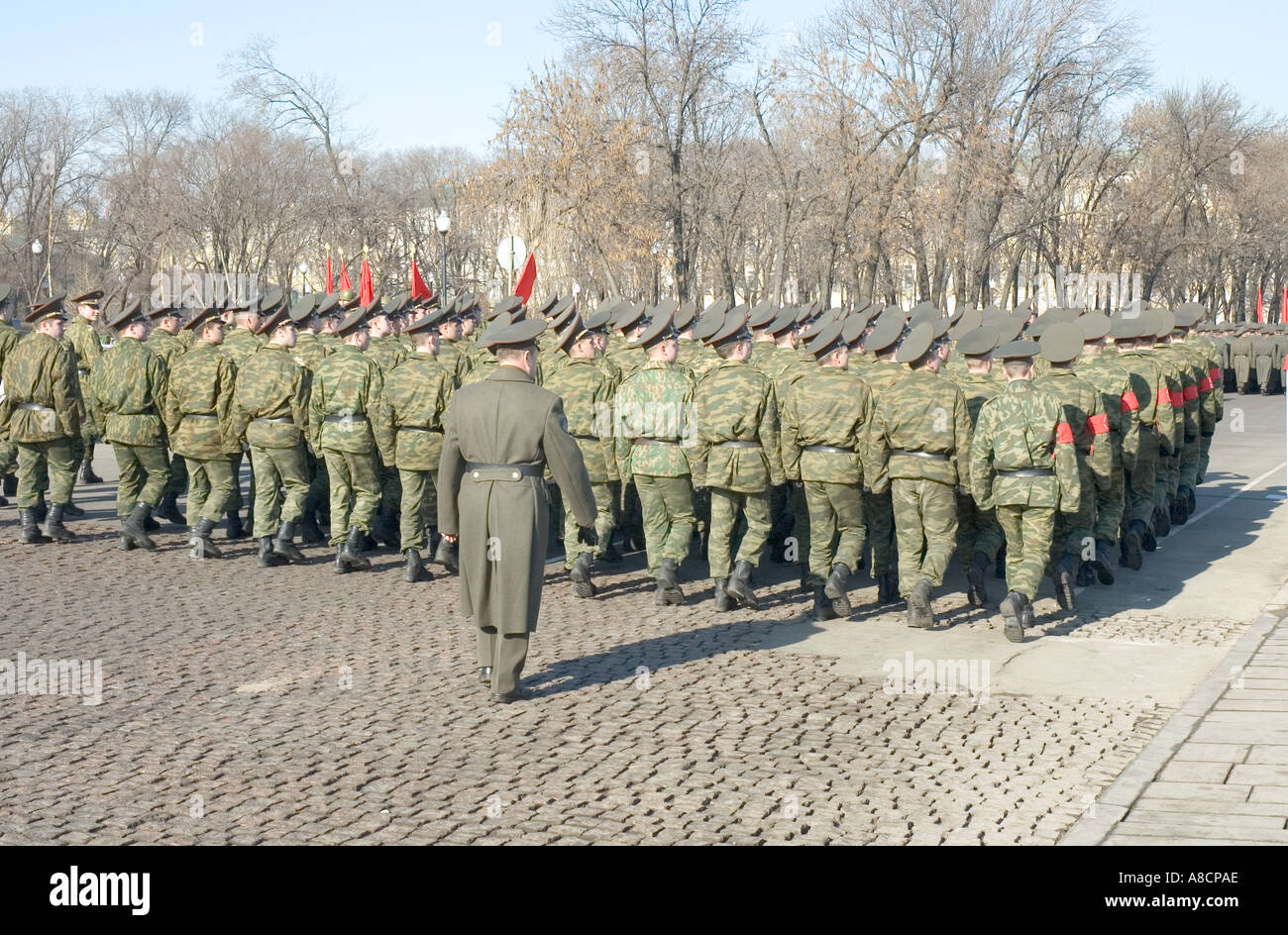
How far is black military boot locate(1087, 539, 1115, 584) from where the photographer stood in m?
11.3

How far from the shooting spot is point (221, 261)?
55531 mm

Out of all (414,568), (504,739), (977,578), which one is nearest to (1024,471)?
(977,578)

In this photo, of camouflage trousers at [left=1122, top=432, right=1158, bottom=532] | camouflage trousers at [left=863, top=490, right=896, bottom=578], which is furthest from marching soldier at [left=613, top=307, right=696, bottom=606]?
camouflage trousers at [left=1122, top=432, right=1158, bottom=532]

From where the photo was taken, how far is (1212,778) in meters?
6.42

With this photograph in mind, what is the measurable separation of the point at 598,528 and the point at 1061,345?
12.1 ft

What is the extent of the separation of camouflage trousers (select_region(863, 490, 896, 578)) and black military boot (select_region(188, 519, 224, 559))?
5.28 meters

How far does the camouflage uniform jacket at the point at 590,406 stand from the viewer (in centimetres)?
1154

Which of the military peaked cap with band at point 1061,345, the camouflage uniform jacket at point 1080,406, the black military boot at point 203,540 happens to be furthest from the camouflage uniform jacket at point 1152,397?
the black military boot at point 203,540

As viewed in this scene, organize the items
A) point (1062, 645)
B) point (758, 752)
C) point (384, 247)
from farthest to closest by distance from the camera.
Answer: point (384, 247), point (1062, 645), point (758, 752)

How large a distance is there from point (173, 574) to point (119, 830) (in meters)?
6.08

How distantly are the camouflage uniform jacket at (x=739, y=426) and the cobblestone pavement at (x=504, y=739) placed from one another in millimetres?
932

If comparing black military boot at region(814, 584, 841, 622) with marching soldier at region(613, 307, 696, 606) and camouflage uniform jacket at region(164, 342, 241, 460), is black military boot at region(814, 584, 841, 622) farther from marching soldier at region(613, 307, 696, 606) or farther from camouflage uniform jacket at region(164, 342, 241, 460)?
camouflage uniform jacket at region(164, 342, 241, 460)
